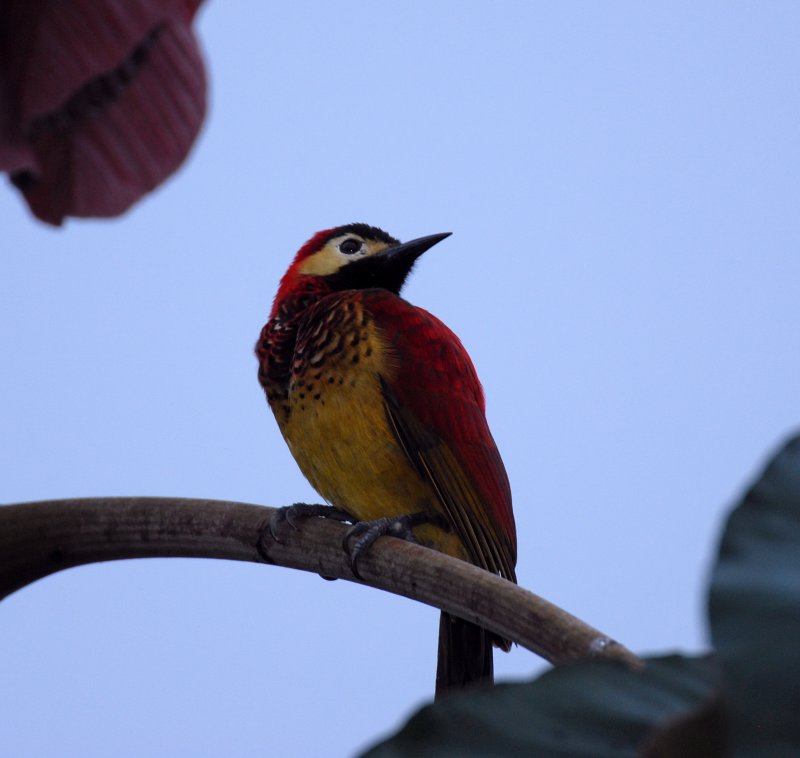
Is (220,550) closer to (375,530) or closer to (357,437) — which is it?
(375,530)

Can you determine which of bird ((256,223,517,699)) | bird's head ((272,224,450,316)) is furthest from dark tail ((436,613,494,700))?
bird's head ((272,224,450,316))

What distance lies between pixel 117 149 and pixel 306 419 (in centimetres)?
92

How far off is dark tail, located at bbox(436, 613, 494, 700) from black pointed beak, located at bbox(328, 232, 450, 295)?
639 millimetres

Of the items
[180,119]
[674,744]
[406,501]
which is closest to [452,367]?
[406,501]

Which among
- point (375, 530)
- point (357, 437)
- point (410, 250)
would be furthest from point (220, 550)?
point (410, 250)

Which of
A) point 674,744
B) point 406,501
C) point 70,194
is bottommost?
point 406,501

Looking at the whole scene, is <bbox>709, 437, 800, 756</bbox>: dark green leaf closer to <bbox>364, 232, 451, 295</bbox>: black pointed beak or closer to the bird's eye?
<bbox>364, 232, 451, 295</bbox>: black pointed beak

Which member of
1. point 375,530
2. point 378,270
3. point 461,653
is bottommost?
point 461,653

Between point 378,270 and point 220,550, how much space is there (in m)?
0.92

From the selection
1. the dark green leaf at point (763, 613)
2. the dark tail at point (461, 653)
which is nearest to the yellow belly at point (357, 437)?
the dark tail at point (461, 653)

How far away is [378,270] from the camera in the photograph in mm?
1724

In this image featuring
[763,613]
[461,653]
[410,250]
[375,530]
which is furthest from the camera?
[410,250]

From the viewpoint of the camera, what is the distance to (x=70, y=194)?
497 mm

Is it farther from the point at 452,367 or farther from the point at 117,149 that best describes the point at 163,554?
the point at 452,367
